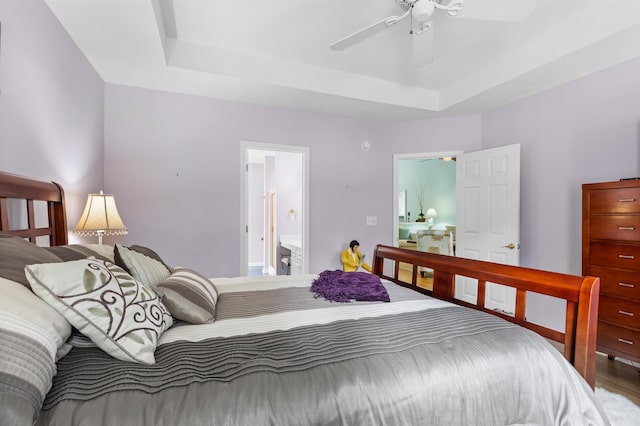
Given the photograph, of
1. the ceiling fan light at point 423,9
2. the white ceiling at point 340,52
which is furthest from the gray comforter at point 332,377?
the white ceiling at point 340,52

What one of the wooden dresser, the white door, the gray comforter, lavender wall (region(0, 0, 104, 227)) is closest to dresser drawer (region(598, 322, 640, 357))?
the wooden dresser

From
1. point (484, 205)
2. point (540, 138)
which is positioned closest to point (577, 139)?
point (540, 138)

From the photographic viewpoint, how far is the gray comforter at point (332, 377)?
0.77 m

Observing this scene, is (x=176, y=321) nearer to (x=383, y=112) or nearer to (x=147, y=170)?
(x=147, y=170)

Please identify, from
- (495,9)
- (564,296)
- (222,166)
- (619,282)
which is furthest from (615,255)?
(222,166)

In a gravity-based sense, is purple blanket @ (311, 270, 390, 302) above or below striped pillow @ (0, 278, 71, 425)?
below

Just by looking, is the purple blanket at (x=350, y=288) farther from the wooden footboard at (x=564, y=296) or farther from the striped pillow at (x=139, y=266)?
the striped pillow at (x=139, y=266)

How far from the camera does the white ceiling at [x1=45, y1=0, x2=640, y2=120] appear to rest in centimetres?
222

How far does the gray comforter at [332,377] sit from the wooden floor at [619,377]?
1477 millimetres

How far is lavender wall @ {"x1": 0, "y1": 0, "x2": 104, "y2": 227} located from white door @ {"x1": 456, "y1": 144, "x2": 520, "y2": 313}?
13.0ft

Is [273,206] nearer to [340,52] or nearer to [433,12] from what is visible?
[340,52]

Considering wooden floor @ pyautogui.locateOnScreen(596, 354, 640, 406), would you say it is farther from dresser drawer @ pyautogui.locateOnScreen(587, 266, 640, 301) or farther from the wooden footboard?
the wooden footboard

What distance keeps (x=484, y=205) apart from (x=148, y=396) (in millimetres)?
3739

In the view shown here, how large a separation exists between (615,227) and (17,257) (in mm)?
3371
